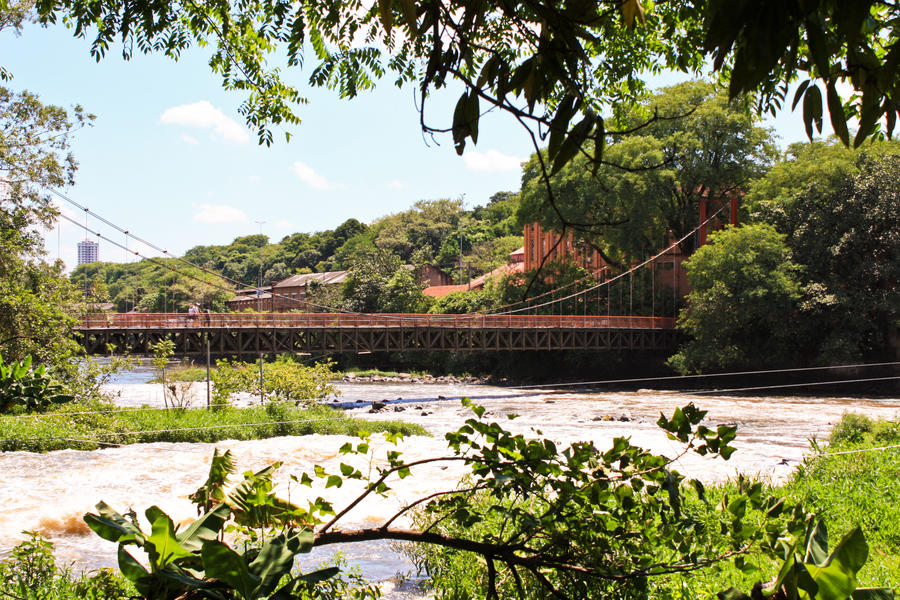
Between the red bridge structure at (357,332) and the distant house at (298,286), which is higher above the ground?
the distant house at (298,286)

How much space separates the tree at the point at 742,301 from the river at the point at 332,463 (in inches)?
149

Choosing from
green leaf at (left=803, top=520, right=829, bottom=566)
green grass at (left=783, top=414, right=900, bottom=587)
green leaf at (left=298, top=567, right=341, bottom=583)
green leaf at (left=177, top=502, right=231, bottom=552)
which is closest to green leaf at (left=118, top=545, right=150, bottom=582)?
green leaf at (left=177, top=502, right=231, bottom=552)

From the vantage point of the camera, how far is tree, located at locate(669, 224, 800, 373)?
24922mm

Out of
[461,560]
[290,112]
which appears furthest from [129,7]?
[461,560]

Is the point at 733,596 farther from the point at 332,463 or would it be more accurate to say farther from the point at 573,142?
the point at 332,463

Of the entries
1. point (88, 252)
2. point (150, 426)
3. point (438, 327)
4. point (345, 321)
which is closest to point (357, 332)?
point (345, 321)

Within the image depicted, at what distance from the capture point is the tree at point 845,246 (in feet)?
76.6

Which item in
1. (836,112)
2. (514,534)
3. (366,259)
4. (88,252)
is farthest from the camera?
(88,252)

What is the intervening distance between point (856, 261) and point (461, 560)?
24.1 m

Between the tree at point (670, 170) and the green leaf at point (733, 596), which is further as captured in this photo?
the tree at point (670, 170)

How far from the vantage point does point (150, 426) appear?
12.8 metres

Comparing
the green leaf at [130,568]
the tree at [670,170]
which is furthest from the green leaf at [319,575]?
the tree at [670,170]

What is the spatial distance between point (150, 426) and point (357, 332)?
15934 millimetres

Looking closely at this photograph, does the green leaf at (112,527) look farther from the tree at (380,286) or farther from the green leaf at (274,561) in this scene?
the tree at (380,286)
